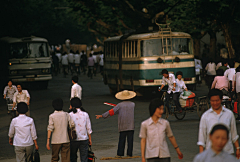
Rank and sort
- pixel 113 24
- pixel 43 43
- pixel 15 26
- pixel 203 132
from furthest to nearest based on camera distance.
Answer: pixel 113 24 < pixel 15 26 < pixel 43 43 < pixel 203 132

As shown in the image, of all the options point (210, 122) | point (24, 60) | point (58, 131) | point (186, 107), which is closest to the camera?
point (210, 122)

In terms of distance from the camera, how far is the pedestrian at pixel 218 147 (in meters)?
4.00

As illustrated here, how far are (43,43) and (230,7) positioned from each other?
10.4 metres

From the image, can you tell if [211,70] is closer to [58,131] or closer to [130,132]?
[130,132]

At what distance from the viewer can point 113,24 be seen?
147 ft

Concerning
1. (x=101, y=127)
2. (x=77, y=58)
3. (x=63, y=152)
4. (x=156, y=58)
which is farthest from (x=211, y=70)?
(x=63, y=152)

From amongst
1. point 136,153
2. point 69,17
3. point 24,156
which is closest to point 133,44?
point 136,153

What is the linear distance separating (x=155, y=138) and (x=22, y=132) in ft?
7.91

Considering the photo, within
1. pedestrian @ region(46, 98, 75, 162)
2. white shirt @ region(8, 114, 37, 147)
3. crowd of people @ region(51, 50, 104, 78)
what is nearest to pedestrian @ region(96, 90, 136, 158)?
pedestrian @ region(46, 98, 75, 162)

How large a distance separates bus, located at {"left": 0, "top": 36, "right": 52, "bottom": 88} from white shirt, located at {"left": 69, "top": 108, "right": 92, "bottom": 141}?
18.2 metres

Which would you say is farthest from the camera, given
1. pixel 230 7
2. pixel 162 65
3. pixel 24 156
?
pixel 230 7

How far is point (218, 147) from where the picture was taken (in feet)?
13.2

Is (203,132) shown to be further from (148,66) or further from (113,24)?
(113,24)

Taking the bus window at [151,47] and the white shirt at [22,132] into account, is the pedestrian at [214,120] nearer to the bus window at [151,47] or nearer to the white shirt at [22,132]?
the white shirt at [22,132]
